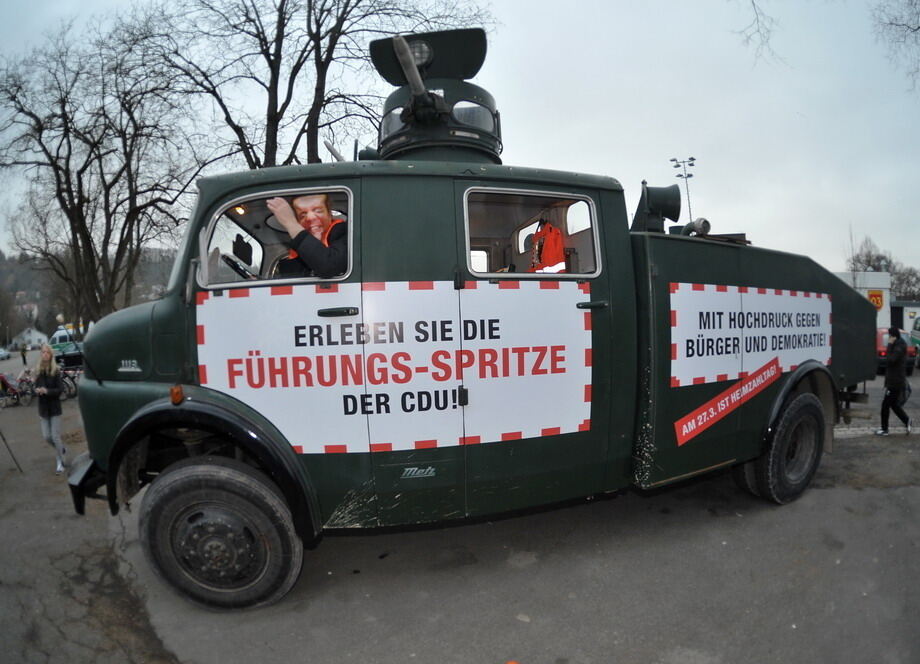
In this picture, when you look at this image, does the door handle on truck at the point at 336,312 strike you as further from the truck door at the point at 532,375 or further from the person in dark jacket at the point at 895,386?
the person in dark jacket at the point at 895,386

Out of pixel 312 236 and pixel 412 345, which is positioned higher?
pixel 312 236

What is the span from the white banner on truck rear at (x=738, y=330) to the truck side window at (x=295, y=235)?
7.36 ft

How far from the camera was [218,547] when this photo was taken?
123 inches

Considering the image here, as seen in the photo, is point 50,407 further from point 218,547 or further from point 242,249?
point 218,547

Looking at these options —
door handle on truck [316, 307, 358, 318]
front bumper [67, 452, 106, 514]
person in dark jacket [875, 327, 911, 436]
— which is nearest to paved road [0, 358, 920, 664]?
front bumper [67, 452, 106, 514]

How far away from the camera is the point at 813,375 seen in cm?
483

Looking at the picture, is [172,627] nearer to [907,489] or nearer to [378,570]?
[378,570]

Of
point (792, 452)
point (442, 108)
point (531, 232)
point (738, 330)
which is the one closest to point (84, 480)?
point (442, 108)

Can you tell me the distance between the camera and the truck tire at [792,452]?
444 cm

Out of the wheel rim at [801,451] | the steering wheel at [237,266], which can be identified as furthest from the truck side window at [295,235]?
the wheel rim at [801,451]

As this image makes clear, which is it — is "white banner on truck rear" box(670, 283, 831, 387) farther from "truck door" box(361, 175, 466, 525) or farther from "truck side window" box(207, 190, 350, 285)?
"truck side window" box(207, 190, 350, 285)

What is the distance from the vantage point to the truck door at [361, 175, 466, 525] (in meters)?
3.10

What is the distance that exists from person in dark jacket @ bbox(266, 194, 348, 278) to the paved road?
2.03 m

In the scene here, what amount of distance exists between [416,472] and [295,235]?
154 cm
